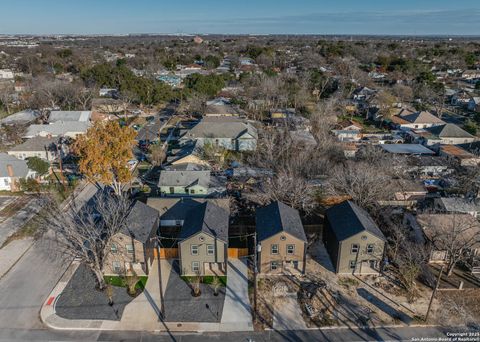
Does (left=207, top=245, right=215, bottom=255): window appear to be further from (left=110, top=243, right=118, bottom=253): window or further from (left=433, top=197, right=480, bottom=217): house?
(left=433, top=197, right=480, bottom=217): house

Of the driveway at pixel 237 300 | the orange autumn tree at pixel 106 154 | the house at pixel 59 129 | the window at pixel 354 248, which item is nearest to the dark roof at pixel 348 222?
the window at pixel 354 248

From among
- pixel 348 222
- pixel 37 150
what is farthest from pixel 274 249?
pixel 37 150

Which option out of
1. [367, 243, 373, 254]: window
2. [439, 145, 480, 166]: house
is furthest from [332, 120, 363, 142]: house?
[367, 243, 373, 254]: window

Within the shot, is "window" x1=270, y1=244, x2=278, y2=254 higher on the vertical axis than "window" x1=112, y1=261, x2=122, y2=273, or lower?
higher

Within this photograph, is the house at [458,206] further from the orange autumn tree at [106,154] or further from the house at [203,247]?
the orange autumn tree at [106,154]

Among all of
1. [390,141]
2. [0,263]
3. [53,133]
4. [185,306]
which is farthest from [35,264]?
[390,141]
